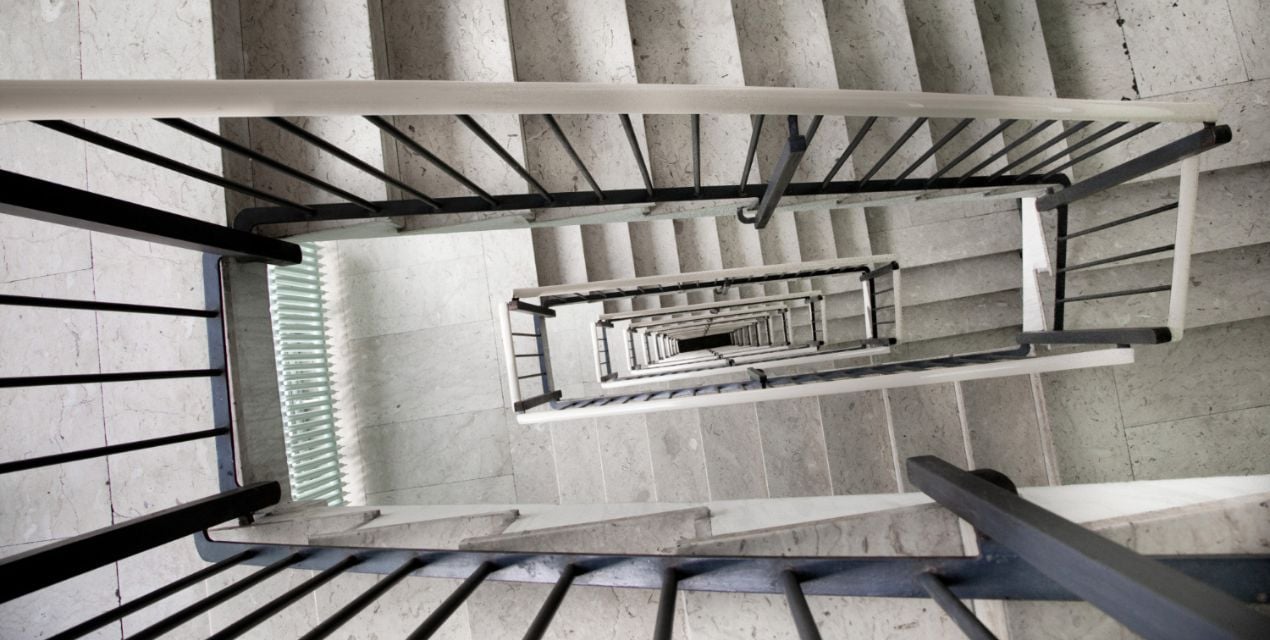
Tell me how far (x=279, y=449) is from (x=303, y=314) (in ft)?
8.42

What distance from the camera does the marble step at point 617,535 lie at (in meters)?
1.48

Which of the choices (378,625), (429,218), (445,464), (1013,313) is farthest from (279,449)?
(1013,313)

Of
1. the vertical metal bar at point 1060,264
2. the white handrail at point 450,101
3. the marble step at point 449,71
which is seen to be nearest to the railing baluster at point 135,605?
the white handrail at point 450,101

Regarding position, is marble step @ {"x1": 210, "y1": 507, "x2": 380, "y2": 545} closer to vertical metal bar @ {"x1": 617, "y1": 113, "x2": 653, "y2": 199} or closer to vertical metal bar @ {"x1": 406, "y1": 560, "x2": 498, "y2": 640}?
vertical metal bar @ {"x1": 406, "y1": 560, "x2": 498, "y2": 640}

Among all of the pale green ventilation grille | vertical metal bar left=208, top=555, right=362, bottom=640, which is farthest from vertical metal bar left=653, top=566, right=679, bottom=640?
the pale green ventilation grille

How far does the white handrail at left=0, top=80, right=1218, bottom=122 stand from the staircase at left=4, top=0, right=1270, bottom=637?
10.4 inches

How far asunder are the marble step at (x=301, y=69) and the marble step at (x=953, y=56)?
127 inches

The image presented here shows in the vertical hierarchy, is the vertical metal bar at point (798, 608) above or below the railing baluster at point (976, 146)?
below

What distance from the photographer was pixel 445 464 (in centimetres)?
427

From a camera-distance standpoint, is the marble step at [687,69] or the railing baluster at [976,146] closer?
the railing baluster at [976,146]

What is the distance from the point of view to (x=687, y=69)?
2.81 m

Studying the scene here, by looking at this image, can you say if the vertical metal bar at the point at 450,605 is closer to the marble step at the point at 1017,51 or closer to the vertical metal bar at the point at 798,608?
the vertical metal bar at the point at 798,608

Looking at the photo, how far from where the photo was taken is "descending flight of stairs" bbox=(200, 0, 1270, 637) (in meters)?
2.03

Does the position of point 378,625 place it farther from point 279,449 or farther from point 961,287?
point 961,287
